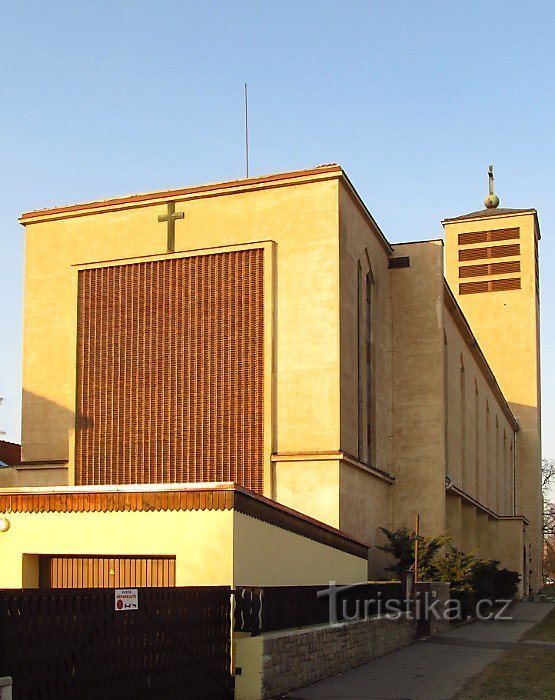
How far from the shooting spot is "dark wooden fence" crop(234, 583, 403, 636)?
14000 millimetres

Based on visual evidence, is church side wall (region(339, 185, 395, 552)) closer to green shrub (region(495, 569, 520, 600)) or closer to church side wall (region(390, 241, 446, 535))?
church side wall (region(390, 241, 446, 535))

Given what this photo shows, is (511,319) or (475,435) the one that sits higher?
(511,319)

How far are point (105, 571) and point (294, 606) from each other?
3.69 metres

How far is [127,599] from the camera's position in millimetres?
11109

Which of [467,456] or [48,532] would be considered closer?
[48,532]

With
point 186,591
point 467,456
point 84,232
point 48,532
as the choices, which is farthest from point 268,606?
point 467,456

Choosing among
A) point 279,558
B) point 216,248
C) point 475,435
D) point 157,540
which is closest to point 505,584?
point 475,435

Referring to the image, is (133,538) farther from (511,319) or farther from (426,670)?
(511,319)

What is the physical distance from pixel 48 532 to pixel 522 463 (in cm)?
5788

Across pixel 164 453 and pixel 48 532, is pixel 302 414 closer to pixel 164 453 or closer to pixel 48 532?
pixel 164 453

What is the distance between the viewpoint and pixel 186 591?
12508 millimetres

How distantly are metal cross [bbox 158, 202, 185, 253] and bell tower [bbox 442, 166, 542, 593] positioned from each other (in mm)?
38915

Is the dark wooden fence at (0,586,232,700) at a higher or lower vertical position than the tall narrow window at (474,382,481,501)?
lower

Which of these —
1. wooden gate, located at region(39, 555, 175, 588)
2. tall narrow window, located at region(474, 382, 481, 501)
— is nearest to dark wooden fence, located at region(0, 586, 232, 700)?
wooden gate, located at region(39, 555, 175, 588)
